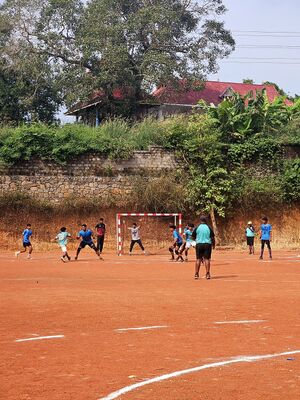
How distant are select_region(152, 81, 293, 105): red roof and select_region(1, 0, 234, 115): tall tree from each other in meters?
2.43

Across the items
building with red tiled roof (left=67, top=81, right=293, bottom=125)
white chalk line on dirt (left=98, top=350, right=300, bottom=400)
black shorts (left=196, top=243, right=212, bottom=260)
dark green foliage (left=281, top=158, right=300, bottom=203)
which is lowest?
white chalk line on dirt (left=98, top=350, right=300, bottom=400)

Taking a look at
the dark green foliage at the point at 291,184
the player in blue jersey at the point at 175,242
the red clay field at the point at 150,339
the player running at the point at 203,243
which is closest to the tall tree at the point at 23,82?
the dark green foliage at the point at 291,184

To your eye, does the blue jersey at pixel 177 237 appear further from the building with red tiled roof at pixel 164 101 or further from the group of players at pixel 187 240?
the building with red tiled roof at pixel 164 101

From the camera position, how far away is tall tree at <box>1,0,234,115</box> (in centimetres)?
4359

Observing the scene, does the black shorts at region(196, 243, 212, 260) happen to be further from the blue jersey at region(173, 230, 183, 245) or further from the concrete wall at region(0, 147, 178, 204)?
the concrete wall at region(0, 147, 178, 204)

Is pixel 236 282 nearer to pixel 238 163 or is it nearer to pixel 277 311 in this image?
pixel 277 311

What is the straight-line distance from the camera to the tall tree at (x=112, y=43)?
143ft

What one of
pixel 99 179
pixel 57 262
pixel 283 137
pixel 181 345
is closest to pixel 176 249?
pixel 57 262

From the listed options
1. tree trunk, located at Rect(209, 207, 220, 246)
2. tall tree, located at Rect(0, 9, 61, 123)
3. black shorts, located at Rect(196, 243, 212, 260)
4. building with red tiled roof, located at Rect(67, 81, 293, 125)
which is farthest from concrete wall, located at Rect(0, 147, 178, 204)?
black shorts, located at Rect(196, 243, 212, 260)

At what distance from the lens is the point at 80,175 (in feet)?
129

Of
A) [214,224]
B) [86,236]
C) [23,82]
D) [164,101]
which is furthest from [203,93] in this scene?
[86,236]

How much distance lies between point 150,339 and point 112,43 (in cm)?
3565

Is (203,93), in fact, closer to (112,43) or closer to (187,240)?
(112,43)

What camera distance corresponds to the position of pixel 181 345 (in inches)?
388
